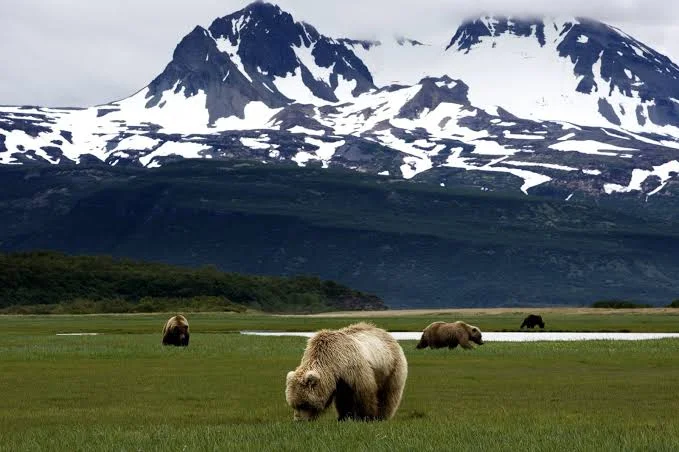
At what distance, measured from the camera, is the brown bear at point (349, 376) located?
1008 inches

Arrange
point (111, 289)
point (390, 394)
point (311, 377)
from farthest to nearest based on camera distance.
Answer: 1. point (111, 289)
2. point (390, 394)
3. point (311, 377)

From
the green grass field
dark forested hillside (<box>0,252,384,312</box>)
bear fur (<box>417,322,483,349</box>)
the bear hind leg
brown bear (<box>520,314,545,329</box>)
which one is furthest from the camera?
dark forested hillside (<box>0,252,384,312</box>)

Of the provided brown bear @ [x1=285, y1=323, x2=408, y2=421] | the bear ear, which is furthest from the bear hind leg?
the bear ear

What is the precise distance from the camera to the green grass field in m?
24.5

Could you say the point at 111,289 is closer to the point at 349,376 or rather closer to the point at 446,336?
the point at 446,336

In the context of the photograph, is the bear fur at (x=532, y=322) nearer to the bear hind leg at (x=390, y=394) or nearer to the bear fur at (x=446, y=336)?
the bear fur at (x=446, y=336)

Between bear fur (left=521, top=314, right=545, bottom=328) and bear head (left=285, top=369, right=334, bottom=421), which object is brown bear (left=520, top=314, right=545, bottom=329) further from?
bear head (left=285, top=369, right=334, bottom=421)

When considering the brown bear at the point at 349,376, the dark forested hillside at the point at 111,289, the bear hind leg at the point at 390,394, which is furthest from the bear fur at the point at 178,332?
the dark forested hillside at the point at 111,289

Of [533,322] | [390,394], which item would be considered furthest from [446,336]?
[533,322]

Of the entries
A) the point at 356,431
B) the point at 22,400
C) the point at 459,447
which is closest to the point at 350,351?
the point at 356,431

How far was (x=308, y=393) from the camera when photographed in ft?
83.6

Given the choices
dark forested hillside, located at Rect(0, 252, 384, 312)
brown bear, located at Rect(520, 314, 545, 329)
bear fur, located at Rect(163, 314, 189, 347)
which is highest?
bear fur, located at Rect(163, 314, 189, 347)

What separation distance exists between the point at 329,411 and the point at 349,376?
466 cm

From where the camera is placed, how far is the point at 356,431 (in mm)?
25094
